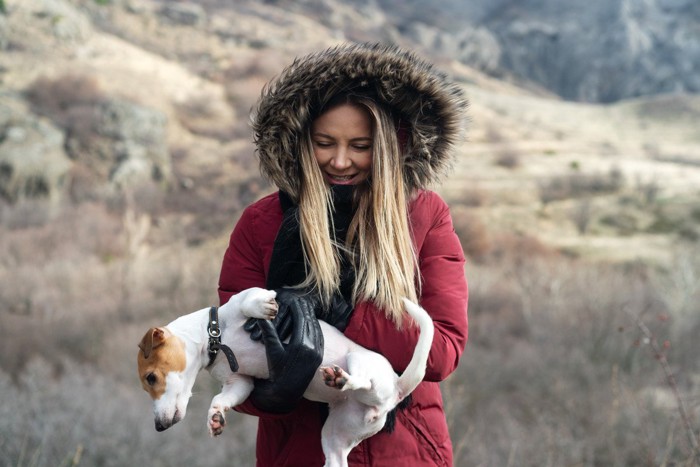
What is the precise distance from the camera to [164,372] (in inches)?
87.4

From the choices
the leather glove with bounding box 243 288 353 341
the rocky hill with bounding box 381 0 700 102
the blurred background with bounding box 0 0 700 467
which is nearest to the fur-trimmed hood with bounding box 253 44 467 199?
the leather glove with bounding box 243 288 353 341

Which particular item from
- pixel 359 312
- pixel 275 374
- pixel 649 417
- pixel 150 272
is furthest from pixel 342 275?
pixel 150 272

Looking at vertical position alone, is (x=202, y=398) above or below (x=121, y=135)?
below

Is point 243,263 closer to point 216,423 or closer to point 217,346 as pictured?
point 217,346

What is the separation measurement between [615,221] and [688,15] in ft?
179

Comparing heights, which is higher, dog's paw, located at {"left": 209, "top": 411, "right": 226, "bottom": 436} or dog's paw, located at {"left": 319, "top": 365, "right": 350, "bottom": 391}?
dog's paw, located at {"left": 319, "top": 365, "right": 350, "bottom": 391}

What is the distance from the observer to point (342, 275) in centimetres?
246

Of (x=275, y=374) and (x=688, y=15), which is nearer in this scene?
(x=275, y=374)

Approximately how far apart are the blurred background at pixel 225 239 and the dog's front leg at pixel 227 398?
8.20 feet

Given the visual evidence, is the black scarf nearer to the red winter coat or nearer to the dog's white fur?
the red winter coat

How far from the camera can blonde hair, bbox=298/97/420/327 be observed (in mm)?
2377

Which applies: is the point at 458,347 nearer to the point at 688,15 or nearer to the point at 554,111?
the point at 554,111

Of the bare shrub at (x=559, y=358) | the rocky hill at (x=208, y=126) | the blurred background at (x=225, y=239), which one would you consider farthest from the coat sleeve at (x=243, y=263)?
the rocky hill at (x=208, y=126)

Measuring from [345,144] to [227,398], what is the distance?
916mm
